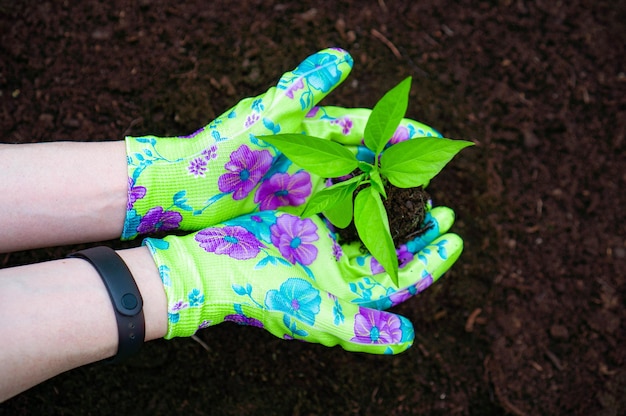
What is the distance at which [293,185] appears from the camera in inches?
60.7

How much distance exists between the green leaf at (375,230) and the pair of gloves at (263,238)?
0.33m

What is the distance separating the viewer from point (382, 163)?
46.7 inches

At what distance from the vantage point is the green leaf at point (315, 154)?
1.10 meters

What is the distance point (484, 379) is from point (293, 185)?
2.91 ft

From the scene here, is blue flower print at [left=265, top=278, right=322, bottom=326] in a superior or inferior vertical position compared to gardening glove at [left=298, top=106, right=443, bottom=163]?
inferior

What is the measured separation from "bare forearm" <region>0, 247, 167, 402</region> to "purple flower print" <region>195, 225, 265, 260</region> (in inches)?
6.8

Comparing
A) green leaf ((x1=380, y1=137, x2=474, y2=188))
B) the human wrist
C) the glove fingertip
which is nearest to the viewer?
green leaf ((x1=380, y1=137, x2=474, y2=188))

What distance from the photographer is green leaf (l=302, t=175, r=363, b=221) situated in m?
1.16

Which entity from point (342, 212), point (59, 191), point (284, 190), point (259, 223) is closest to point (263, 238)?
point (259, 223)

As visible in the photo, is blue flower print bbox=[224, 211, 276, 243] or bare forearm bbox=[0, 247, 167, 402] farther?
blue flower print bbox=[224, 211, 276, 243]

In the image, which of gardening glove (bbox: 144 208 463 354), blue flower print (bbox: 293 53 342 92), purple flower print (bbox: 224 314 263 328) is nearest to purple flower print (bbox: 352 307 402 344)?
gardening glove (bbox: 144 208 463 354)

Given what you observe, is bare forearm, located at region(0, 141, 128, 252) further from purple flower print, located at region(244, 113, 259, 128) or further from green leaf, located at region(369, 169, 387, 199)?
green leaf, located at region(369, 169, 387, 199)

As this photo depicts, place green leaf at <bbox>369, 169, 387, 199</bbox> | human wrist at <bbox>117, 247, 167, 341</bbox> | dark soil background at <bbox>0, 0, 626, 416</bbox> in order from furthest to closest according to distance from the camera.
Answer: dark soil background at <bbox>0, 0, 626, 416</bbox> < human wrist at <bbox>117, 247, 167, 341</bbox> < green leaf at <bbox>369, 169, 387, 199</bbox>

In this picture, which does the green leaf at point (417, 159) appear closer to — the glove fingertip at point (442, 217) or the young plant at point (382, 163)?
the young plant at point (382, 163)
